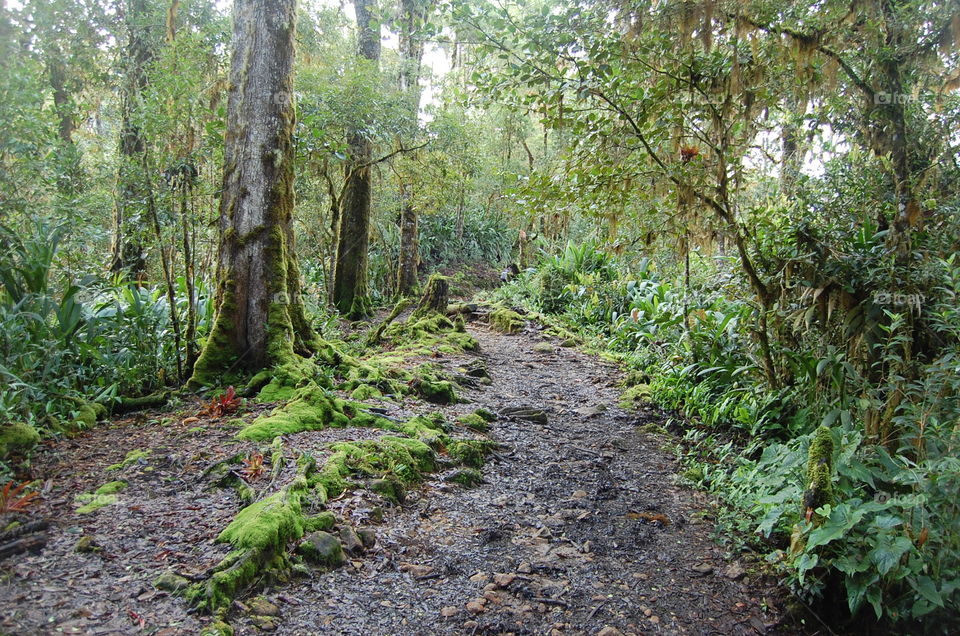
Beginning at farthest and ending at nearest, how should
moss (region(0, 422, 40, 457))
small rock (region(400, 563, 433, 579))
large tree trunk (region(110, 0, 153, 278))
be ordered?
large tree trunk (region(110, 0, 153, 278)) → moss (region(0, 422, 40, 457)) → small rock (region(400, 563, 433, 579))

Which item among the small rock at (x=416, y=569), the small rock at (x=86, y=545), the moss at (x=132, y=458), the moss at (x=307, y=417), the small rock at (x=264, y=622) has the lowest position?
the small rock at (x=416, y=569)

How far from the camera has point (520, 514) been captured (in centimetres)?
425

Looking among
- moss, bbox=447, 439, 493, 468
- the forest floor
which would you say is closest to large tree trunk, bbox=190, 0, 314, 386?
the forest floor

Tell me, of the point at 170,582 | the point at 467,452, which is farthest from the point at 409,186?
the point at 170,582

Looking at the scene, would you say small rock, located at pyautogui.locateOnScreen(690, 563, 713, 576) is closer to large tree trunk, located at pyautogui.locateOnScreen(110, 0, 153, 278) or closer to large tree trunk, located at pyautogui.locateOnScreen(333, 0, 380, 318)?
large tree trunk, located at pyautogui.locateOnScreen(110, 0, 153, 278)

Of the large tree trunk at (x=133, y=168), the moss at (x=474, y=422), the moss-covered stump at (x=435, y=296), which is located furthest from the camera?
the moss-covered stump at (x=435, y=296)

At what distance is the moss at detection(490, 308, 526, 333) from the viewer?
12.2m

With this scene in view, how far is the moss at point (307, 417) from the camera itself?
4.53 meters

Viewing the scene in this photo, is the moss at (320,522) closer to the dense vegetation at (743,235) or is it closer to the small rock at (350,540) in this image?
the small rock at (350,540)

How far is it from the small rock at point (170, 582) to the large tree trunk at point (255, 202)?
3347 mm

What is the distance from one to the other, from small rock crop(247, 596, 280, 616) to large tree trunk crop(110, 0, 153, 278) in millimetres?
4293

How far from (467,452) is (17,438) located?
328 cm

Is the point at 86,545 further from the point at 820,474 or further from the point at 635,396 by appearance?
the point at 635,396

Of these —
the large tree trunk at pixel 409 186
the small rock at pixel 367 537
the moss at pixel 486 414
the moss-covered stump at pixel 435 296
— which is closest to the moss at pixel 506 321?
the moss-covered stump at pixel 435 296
